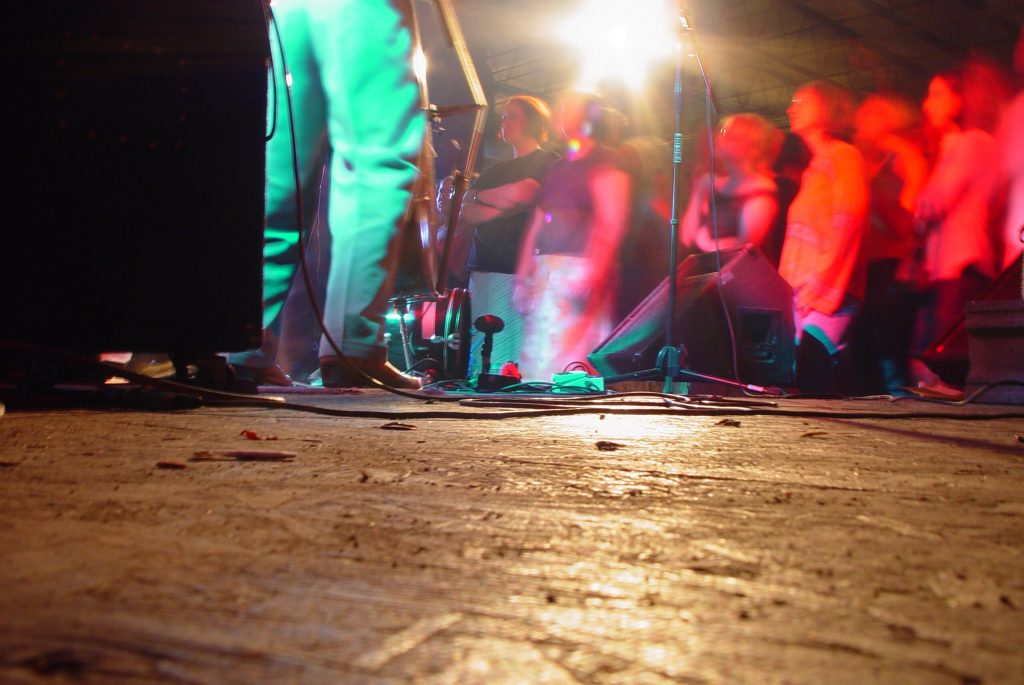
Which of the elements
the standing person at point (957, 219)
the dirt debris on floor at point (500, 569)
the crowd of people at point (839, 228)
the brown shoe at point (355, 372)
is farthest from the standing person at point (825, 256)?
the dirt debris on floor at point (500, 569)

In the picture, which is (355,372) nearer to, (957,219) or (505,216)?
(505,216)

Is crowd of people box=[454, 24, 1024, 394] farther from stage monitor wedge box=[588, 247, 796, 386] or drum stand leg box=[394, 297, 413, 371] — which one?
drum stand leg box=[394, 297, 413, 371]

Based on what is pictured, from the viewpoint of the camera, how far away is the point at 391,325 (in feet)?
14.9

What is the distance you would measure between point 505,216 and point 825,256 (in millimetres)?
2286

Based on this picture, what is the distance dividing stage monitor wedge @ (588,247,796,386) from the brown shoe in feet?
6.95

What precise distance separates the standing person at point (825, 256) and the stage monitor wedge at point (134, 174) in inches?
179

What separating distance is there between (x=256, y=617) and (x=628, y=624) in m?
0.18

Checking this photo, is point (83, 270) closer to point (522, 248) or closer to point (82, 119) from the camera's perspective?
point (82, 119)

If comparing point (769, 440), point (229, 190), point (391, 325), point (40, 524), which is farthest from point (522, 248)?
point (40, 524)

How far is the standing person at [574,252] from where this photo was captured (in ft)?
17.8

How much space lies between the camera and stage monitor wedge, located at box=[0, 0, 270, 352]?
151cm

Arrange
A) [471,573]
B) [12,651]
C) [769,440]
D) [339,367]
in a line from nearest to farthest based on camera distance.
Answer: [12,651] → [471,573] → [769,440] → [339,367]

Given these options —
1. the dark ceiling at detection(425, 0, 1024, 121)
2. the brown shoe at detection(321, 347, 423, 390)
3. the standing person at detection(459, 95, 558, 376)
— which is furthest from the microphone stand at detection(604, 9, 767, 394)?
the dark ceiling at detection(425, 0, 1024, 121)

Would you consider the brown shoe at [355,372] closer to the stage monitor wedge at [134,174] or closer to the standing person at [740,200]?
the stage monitor wedge at [134,174]
